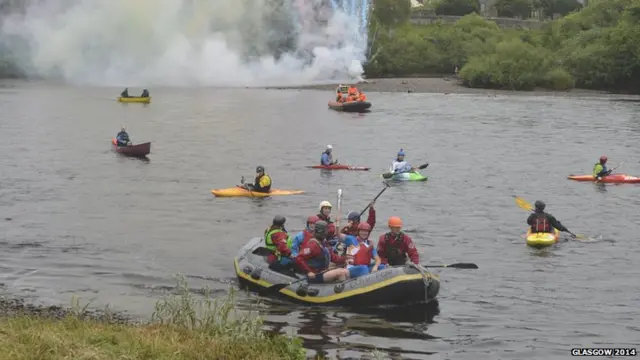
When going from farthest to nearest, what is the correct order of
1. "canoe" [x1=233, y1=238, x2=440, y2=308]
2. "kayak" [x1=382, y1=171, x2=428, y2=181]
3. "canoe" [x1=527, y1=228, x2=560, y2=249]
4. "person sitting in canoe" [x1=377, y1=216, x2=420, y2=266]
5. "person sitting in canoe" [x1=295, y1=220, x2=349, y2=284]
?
"kayak" [x1=382, y1=171, x2=428, y2=181], "canoe" [x1=527, y1=228, x2=560, y2=249], "person sitting in canoe" [x1=377, y1=216, x2=420, y2=266], "person sitting in canoe" [x1=295, y1=220, x2=349, y2=284], "canoe" [x1=233, y1=238, x2=440, y2=308]

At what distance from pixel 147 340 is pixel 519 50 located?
4350 inches

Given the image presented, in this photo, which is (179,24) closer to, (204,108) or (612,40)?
(204,108)

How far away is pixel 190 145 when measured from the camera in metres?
55.5

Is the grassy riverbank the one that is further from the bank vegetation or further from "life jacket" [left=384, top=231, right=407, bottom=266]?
the bank vegetation

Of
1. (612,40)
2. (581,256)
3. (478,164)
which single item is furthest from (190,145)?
(612,40)

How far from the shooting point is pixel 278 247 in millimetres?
22375

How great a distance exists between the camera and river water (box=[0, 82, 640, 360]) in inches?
792

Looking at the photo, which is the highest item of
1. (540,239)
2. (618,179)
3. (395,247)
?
(395,247)

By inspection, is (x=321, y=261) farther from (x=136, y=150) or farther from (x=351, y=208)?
(x=136, y=150)

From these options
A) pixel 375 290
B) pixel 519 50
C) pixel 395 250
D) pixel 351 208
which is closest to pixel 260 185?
pixel 351 208

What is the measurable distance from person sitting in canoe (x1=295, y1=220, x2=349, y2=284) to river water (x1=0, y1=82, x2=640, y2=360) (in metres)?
0.85

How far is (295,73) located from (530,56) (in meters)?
32.3

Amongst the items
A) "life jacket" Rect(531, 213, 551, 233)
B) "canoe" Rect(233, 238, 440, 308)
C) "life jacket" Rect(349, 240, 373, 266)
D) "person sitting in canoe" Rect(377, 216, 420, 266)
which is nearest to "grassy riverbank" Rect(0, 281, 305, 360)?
"canoe" Rect(233, 238, 440, 308)

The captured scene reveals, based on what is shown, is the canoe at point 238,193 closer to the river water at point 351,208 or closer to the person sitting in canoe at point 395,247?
the river water at point 351,208
